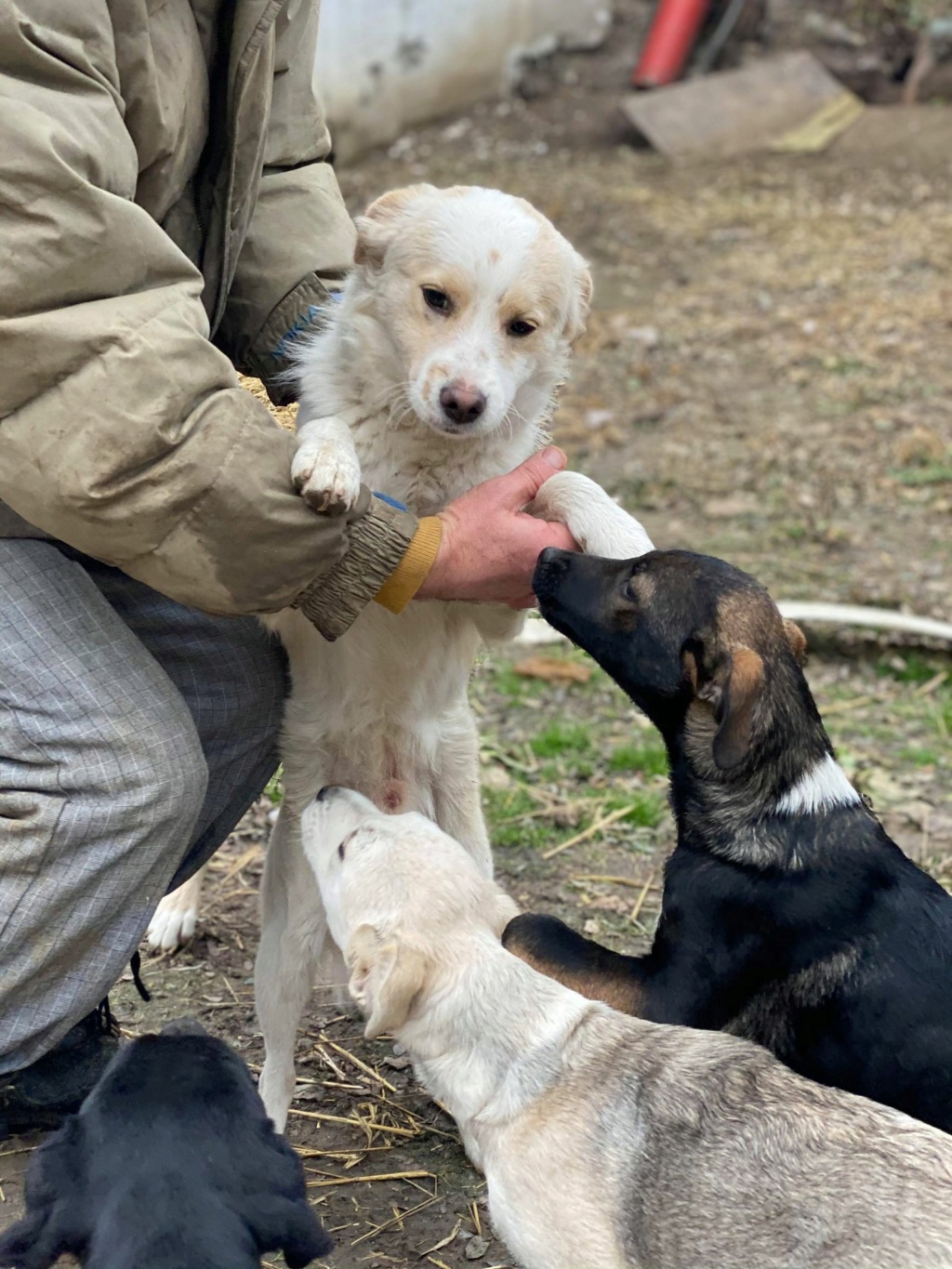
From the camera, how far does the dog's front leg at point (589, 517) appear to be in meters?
3.49

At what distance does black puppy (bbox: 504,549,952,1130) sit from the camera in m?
3.05

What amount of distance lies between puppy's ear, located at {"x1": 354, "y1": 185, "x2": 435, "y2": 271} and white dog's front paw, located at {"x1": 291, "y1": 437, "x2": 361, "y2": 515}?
29.1 inches

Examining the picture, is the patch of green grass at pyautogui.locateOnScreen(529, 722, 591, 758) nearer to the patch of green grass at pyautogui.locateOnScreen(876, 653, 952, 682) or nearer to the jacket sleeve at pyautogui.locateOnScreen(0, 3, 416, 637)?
the patch of green grass at pyautogui.locateOnScreen(876, 653, 952, 682)

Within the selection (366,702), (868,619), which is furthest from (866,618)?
(366,702)

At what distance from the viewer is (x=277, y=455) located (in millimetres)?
2957

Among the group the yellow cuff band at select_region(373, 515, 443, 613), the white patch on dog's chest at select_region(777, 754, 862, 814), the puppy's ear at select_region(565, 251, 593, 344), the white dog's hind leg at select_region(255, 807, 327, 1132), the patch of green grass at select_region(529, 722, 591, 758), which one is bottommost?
the patch of green grass at select_region(529, 722, 591, 758)

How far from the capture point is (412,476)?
3.57 metres

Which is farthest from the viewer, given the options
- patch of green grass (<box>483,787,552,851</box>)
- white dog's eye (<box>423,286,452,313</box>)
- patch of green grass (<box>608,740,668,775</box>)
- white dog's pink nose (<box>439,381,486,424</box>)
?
patch of green grass (<box>608,740,668,775</box>)

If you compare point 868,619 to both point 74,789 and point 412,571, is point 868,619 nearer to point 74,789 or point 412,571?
point 412,571

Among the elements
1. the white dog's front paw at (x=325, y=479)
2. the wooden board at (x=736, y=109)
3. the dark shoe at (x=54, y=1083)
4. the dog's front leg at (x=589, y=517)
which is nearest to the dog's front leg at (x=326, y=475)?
the white dog's front paw at (x=325, y=479)

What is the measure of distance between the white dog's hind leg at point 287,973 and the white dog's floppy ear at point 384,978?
60cm

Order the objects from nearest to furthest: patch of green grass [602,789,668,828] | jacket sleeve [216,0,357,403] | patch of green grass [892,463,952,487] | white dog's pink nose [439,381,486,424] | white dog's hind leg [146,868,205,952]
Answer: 1. white dog's pink nose [439,381,486,424]
2. jacket sleeve [216,0,357,403]
3. white dog's hind leg [146,868,205,952]
4. patch of green grass [602,789,668,828]
5. patch of green grass [892,463,952,487]

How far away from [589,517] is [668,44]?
10.7m

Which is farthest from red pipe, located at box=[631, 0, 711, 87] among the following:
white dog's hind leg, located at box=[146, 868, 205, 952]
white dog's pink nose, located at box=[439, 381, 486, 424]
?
white dog's hind leg, located at box=[146, 868, 205, 952]
